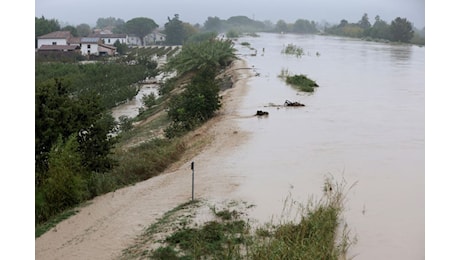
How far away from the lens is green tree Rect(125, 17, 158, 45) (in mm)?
32706

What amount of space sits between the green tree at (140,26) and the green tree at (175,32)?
113cm

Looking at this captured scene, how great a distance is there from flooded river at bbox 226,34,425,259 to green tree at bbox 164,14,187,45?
17.7 metres

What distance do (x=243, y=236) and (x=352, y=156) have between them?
10.9ft

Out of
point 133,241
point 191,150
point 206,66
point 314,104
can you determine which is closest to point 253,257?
point 133,241

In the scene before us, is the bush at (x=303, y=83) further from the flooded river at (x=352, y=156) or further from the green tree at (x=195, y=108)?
the green tree at (x=195, y=108)

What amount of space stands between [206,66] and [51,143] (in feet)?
→ 44.8

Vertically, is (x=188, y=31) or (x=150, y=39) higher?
(x=188, y=31)

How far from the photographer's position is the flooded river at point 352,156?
4.71 metres

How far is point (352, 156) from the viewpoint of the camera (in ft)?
23.2

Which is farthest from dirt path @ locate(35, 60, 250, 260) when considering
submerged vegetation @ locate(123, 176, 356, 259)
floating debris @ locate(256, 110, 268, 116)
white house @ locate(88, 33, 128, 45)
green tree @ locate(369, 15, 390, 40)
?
green tree @ locate(369, 15, 390, 40)

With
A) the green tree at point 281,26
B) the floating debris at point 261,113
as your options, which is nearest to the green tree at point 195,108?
the floating debris at point 261,113

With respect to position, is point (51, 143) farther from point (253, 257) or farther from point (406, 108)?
point (406, 108)

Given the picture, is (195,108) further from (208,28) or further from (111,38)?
(208,28)

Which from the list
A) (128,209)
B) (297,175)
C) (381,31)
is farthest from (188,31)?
(128,209)
